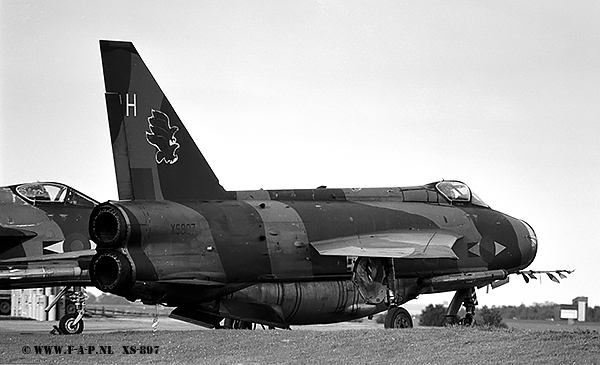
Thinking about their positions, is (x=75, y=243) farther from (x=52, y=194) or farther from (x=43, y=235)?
(x=52, y=194)

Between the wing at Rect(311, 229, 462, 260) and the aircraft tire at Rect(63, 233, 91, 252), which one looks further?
the aircraft tire at Rect(63, 233, 91, 252)

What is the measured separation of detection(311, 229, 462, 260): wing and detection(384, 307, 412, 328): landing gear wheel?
4.32 ft

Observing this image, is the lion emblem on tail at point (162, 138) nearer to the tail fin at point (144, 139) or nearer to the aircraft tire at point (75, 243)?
the tail fin at point (144, 139)

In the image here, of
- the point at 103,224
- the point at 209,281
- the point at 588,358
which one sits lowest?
the point at 588,358

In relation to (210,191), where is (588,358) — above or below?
below

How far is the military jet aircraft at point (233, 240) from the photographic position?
54.2 feet

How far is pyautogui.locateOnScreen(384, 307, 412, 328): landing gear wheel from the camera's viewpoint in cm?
1908

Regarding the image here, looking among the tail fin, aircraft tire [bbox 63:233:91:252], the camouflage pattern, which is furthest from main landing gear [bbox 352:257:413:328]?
aircraft tire [bbox 63:233:91:252]

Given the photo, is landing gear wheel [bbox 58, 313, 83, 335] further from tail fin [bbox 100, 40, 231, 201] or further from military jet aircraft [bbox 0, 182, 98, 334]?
tail fin [bbox 100, 40, 231, 201]

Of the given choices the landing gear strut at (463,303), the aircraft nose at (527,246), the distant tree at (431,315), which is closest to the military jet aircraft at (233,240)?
the landing gear strut at (463,303)

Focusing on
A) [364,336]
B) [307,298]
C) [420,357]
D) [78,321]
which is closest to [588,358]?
[420,357]

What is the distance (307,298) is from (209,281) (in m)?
2.22

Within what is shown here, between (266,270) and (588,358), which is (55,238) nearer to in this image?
(266,270)

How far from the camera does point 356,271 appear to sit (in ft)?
62.5
